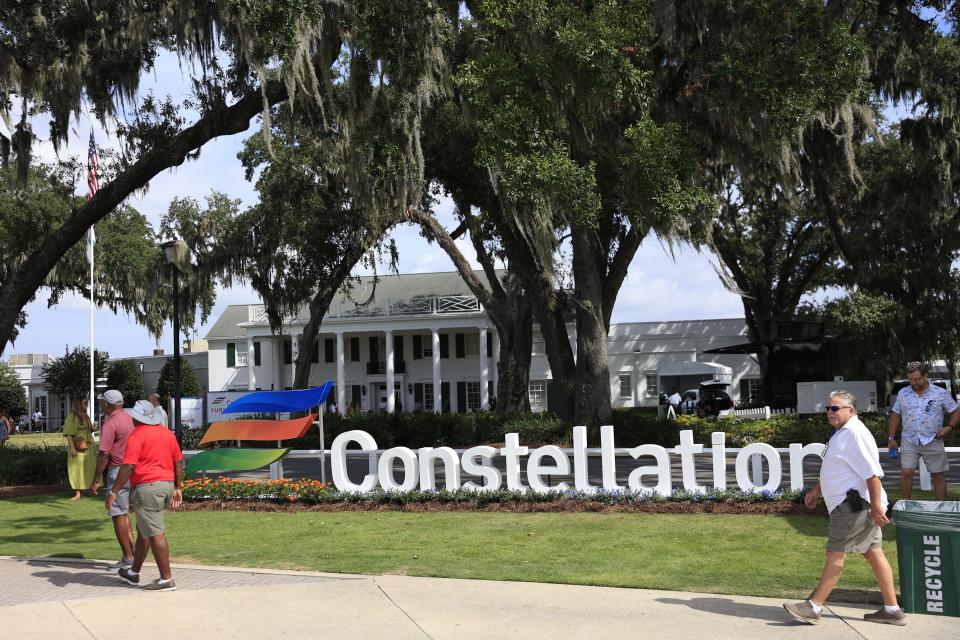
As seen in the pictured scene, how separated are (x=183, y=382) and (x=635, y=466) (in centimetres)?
4248

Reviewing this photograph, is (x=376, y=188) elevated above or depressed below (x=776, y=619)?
above

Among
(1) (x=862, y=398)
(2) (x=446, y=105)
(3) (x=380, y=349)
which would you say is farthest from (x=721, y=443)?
(3) (x=380, y=349)

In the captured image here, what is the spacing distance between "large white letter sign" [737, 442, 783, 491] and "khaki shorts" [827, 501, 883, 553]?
17.7 ft

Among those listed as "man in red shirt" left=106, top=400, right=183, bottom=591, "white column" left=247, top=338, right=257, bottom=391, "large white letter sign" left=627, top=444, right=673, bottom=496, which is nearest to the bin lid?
"man in red shirt" left=106, top=400, right=183, bottom=591

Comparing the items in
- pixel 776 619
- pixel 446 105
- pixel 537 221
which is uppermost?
pixel 446 105

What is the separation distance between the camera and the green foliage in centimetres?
5375

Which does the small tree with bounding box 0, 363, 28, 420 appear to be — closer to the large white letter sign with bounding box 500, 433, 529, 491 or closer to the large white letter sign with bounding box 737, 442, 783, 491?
the large white letter sign with bounding box 500, 433, 529, 491

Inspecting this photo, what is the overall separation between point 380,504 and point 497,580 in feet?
17.2

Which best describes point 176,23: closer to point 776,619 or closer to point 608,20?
point 608,20

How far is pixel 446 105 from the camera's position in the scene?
62.3 ft

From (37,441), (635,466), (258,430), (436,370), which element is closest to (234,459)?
(258,430)

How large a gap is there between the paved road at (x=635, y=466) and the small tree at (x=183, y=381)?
3418 cm

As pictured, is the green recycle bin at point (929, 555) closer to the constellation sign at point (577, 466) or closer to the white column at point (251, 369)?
the constellation sign at point (577, 466)

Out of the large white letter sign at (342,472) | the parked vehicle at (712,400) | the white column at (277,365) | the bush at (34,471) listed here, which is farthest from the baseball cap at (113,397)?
the white column at (277,365)
